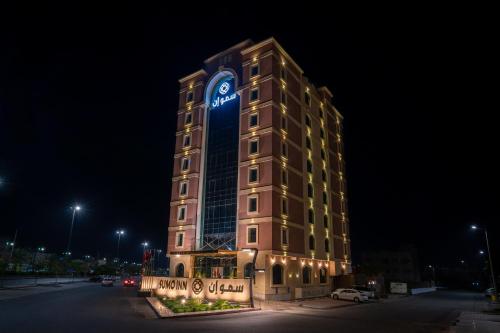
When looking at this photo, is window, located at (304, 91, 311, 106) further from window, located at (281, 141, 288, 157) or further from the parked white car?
the parked white car

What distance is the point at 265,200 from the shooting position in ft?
148

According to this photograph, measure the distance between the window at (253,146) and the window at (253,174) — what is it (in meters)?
2.21

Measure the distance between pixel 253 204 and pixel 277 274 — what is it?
9507mm

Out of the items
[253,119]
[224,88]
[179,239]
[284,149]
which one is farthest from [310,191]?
[224,88]

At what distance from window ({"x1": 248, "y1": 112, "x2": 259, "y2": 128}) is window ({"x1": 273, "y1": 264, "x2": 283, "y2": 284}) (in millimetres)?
19972

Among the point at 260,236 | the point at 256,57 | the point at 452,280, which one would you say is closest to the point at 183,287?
the point at 260,236

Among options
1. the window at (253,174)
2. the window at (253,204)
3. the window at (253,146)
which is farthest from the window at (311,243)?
the window at (253,146)

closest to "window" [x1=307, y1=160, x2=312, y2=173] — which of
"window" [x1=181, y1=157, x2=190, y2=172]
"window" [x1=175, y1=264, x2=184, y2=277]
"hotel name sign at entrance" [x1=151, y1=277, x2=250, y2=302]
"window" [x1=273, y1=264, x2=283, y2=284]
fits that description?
"window" [x1=273, y1=264, x2=283, y2=284]

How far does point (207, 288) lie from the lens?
1266 inches

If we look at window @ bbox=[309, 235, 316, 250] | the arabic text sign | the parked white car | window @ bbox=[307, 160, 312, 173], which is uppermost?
the arabic text sign

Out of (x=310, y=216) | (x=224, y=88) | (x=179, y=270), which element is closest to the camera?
(x=179, y=270)

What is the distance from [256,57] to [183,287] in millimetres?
35584

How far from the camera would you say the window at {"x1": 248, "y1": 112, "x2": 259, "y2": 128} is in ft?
164

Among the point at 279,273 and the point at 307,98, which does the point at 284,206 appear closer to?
the point at 279,273
